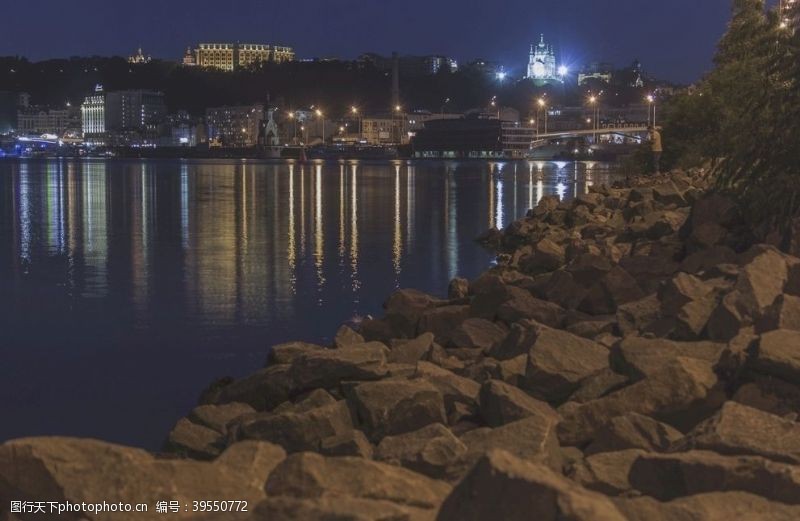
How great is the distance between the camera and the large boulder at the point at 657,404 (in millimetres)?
4379

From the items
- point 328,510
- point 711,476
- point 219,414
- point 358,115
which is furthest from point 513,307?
point 358,115

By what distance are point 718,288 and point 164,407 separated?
3.76 metres

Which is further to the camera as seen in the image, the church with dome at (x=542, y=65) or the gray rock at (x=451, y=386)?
the church with dome at (x=542, y=65)

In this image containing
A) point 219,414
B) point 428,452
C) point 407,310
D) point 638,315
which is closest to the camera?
point 428,452

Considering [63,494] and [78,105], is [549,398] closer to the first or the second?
[63,494]

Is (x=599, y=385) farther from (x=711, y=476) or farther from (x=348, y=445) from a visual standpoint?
(x=711, y=476)

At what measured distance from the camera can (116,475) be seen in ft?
11.4

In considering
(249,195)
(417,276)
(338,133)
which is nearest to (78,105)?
(338,133)

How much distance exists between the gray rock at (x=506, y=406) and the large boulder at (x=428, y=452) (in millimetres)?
540

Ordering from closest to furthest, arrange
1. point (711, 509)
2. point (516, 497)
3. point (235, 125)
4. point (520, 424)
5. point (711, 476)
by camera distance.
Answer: point (516, 497), point (711, 509), point (711, 476), point (520, 424), point (235, 125)

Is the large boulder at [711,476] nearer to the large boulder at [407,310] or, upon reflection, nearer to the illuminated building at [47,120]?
the large boulder at [407,310]

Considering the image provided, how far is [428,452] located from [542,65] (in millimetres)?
187946

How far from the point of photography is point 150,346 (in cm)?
955

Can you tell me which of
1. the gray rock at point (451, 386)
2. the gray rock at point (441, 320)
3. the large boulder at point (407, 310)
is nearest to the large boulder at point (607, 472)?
the gray rock at point (451, 386)
